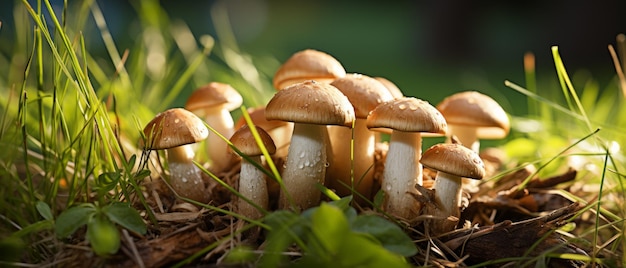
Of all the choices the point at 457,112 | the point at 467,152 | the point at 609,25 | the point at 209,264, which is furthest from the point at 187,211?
the point at 609,25

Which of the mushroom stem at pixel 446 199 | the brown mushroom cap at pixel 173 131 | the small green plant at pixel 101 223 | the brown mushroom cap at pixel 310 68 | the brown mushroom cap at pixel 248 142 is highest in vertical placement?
the brown mushroom cap at pixel 310 68

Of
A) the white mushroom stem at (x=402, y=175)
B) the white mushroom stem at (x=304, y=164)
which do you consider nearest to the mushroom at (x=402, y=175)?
the white mushroom stem at (x=402, y=175)

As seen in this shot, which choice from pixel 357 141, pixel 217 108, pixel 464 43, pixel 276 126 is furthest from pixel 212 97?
pixel 464 43

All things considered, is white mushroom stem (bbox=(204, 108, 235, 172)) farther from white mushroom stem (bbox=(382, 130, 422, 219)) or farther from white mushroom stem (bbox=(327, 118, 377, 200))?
white mushroom stem (bbox=(382, 130, 422, 219))

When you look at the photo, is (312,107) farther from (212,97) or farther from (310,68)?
(212,97)

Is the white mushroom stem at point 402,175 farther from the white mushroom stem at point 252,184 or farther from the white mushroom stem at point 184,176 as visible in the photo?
the white mushroom stem at point 184,176

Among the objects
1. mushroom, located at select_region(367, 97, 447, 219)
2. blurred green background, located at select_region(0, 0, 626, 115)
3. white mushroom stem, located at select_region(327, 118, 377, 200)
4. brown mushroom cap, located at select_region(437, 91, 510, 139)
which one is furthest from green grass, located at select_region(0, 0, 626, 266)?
blurred green background, located at select_region(0, 0, 626, 115)
